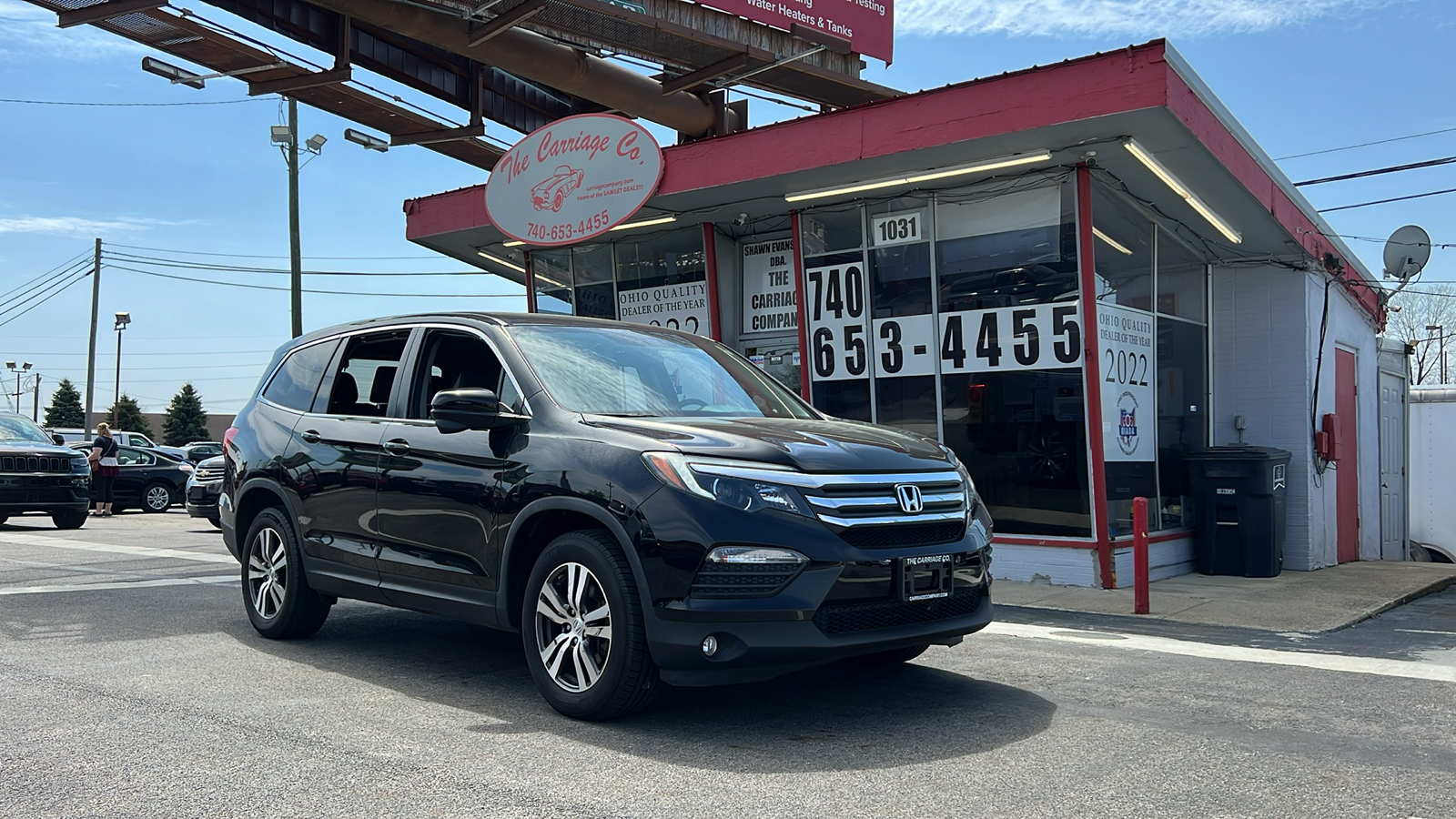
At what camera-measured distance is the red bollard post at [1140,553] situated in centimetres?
862

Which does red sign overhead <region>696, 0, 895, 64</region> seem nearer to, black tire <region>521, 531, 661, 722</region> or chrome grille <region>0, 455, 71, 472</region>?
chrome grille <region>0, 455, 71, 472</region>

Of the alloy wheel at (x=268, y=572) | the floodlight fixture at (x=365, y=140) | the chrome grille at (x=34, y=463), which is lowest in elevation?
the alloy wheel at (x=268, y=572)

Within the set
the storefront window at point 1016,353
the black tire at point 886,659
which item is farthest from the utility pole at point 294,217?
the black tire at point 886,659

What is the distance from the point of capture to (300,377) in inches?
271

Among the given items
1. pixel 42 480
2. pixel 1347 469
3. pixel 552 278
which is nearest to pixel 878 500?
pixel 552 278

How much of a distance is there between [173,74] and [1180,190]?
1397 centimetres

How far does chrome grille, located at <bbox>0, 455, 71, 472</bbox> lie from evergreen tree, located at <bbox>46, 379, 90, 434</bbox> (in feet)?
249

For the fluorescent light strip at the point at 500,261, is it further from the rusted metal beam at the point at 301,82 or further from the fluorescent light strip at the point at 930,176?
the fluorescent light strip at the point at 930,176

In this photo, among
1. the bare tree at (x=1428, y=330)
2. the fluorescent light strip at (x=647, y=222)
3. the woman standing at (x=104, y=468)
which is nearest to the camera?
the fluorescent light strip at (x=647, y=222)

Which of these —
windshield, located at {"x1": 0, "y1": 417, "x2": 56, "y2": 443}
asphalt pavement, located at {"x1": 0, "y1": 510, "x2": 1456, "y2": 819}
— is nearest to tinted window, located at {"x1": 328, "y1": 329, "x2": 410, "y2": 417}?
asphalt pavement, located at {"x1": 0, "y1": 510, "x2": 1456, "y2": 819}

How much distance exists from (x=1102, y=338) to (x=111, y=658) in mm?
8371

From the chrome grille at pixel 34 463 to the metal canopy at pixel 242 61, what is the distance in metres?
6.17

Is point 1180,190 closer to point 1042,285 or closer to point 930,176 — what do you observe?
point 1042,285

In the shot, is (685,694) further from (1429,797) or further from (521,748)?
(1429,797)
